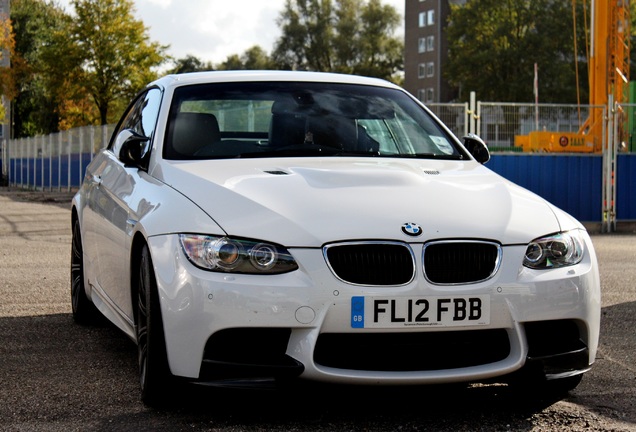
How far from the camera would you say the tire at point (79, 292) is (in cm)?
729

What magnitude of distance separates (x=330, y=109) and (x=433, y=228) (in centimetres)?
Result: 172

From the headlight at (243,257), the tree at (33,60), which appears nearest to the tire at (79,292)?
the headlight at (243,257)

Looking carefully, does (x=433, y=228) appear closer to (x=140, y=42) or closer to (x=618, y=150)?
(x=618, y=150)

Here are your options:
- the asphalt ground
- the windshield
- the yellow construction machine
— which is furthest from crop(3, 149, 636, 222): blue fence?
the windshield

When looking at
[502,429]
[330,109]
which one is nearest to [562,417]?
[502,429]

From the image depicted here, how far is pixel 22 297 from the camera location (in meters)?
8.86

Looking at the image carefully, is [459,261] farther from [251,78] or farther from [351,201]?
[251,78]

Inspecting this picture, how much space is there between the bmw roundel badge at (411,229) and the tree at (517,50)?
6987 centimetres

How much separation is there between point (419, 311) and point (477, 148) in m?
2.07

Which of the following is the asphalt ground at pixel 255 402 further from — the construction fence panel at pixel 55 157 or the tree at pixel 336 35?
the tree at pixel 336 35

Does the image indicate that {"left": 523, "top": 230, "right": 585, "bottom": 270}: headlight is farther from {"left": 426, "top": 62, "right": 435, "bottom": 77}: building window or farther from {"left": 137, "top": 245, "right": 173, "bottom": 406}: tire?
{"left": 426, "top": 62, "right": 435, "bottom": 77}: building window

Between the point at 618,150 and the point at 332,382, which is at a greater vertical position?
the point at 618,150

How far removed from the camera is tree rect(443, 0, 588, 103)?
73.4m

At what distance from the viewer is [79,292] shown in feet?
24.0
